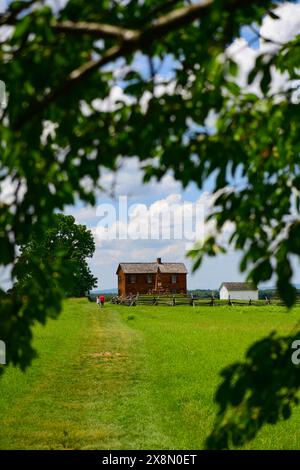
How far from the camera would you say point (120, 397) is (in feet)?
41.6

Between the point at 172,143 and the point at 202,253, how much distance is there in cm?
87

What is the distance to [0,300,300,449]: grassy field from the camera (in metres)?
9.60

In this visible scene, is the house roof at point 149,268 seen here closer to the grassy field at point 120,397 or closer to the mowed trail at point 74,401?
the grassy field at point 120,397

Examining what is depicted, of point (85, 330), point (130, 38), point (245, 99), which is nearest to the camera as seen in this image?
point (130, 38)

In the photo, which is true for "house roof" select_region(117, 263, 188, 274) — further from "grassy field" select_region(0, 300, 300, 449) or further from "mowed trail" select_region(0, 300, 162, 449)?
"mowed trail" select_region(0, 300, 162, 449)

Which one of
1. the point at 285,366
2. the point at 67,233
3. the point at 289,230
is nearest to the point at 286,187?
the point at 289,230

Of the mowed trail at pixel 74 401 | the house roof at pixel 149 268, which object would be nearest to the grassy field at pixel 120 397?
the mowed trail at pixel 74 401

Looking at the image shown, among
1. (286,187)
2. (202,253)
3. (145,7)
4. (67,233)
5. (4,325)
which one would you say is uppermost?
(67,233)

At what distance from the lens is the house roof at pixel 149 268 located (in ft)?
291

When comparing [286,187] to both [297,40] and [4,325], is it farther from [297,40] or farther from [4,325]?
[4,325]

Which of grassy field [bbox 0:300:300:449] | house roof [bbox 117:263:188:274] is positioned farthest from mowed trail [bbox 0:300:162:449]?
house roof [bbox 117:263:188:274]

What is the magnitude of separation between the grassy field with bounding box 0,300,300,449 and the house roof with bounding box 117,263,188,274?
213 feet

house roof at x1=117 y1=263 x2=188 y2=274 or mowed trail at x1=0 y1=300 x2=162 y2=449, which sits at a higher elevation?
house roof at x1=117 y1=263 x2=188 y2=274

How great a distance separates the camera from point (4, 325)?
356 centimetres
